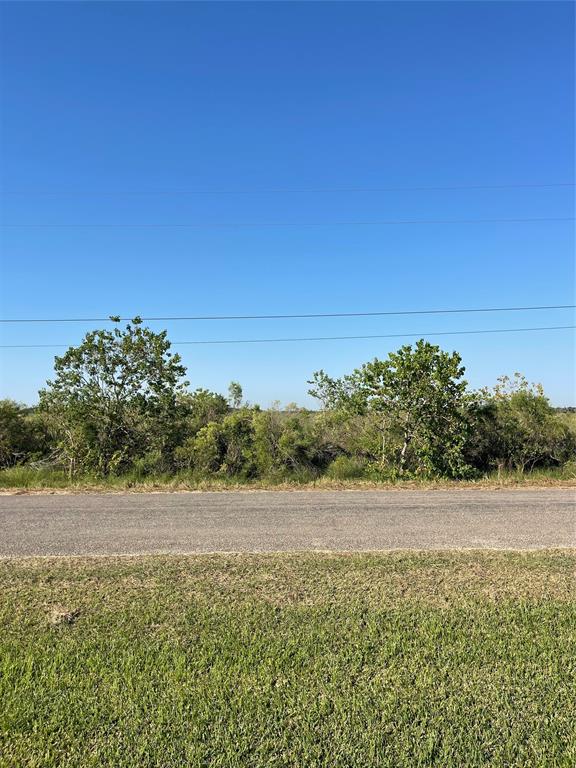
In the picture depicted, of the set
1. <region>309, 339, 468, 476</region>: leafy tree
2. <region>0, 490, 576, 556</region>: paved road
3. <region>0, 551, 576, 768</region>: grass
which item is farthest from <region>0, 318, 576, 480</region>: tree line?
<region>0, 551, 576, 768</region>: grass

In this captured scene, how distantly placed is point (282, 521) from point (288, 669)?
4.92 m

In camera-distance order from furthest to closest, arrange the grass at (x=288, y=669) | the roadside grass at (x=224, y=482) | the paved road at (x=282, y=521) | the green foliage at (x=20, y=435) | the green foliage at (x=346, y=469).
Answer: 1. the green foliage at (x=20, y=435)
2. the green foliage at (x=346, y=469)
3. the roadside grass at (x=224, y=482)
4. the paved road at (x=282, y=521)
5. the grass at (x=288, y=669)

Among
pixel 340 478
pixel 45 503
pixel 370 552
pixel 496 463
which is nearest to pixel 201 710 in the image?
pixel 370 552

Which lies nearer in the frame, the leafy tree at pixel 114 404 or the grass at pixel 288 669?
the grass at pixel 288 669

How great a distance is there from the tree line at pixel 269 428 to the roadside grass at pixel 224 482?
0.76 m

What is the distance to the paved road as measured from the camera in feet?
21.3

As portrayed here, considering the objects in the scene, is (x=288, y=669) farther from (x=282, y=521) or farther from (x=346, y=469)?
(x=346, y=469)

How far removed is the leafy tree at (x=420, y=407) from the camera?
14000mm

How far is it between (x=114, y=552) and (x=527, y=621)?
4.34m

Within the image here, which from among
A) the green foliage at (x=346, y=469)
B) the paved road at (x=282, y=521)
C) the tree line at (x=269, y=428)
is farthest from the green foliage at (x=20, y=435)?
the green foliage at (x=346, y=469)

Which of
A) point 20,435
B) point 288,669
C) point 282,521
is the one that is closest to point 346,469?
point 282,521

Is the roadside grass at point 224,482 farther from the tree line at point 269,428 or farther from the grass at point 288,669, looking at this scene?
the grass at point 288,669

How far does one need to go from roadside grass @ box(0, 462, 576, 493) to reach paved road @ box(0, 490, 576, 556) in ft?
3.03

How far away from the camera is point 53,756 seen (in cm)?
244
